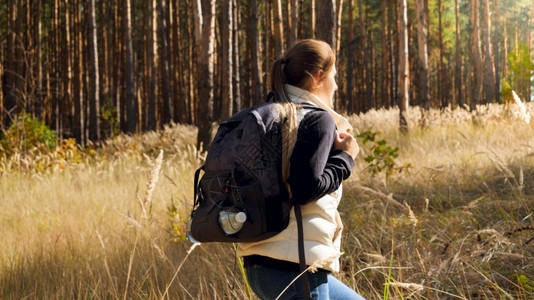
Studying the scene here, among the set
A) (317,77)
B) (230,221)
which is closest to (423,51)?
(317,77)

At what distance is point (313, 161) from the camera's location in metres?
1.84

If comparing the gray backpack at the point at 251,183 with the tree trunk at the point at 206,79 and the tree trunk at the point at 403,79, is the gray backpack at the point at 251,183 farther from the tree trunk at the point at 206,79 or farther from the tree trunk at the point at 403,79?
the tree trunk at the point at 403,79

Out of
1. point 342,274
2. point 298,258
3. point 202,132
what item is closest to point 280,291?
point 298,258

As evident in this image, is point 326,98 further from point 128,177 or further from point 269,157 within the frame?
→ point 128,177

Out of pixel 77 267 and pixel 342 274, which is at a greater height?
pixel 342 274

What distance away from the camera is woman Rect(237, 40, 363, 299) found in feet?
6.07

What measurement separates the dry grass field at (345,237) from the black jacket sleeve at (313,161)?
35 centimetres

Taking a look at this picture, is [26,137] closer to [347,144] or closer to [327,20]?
[327,20]

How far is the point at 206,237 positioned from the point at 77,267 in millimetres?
2714

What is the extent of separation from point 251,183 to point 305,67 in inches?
21.5

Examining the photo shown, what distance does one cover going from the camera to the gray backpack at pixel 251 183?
6.00ft

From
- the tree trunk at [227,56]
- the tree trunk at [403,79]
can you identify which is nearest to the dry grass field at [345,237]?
the tree trunk at [227,56]

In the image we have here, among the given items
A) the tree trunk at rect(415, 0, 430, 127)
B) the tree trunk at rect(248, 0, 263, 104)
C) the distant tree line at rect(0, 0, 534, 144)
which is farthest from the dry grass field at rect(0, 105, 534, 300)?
the tree trunk at rect(248, 0, 263, 104)

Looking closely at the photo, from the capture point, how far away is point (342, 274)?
3.30 meters
